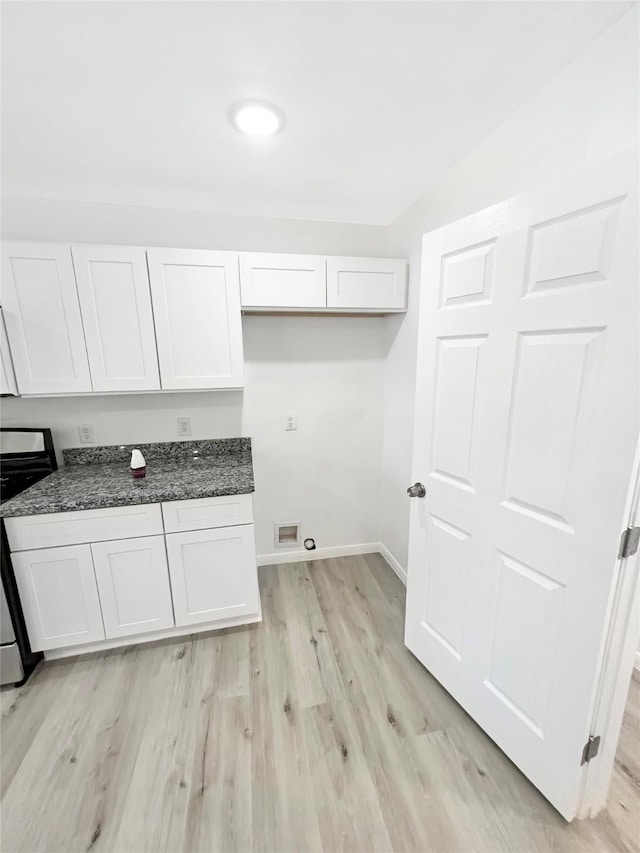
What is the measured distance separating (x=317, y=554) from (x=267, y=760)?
1.36m

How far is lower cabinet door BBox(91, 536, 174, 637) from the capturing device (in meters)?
1.70

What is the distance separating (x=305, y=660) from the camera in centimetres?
176

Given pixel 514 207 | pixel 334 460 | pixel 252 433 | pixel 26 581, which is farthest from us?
pixel 334 460

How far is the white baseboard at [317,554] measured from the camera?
2.58m

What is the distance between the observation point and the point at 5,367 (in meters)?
1.70

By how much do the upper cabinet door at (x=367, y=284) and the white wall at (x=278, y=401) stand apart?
31 cm

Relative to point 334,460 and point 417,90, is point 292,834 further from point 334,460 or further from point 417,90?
point 417,90

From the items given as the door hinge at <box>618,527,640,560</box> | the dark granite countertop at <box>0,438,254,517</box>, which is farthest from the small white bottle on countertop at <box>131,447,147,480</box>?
the door hinge at <box>618,527,640,560</box>

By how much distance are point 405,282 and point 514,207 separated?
41.7 inches

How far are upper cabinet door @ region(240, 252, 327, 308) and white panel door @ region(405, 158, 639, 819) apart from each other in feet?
2.41

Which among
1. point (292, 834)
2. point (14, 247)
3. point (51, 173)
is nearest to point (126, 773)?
point (292, 834)

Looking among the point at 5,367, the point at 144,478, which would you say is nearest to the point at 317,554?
the point at 144,478

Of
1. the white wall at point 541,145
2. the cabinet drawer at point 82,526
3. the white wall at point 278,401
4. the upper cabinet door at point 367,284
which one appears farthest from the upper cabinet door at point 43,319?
the white wall at point 541,145

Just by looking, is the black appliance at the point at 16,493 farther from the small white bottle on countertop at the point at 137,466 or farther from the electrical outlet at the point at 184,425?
the electrical outlet at the point at 184,425
